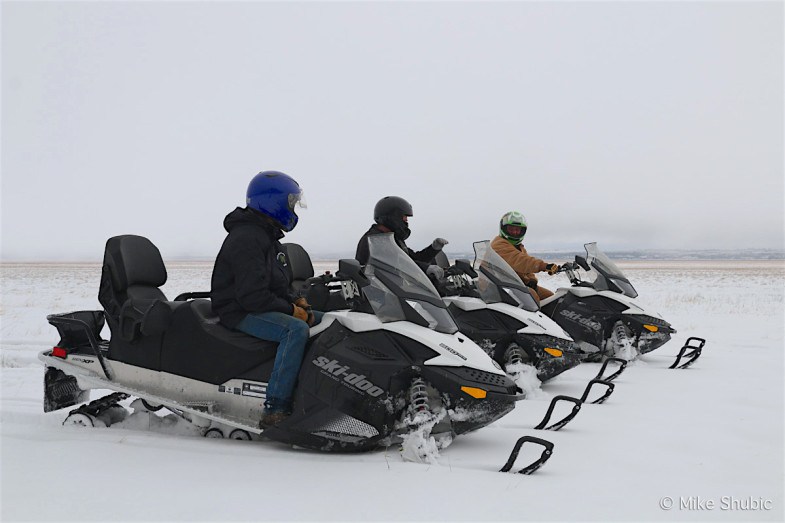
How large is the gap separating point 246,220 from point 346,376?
1356mm

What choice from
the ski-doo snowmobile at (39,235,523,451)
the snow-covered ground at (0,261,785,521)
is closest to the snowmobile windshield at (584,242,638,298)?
the snow-covered ground at (0,261,785,521)

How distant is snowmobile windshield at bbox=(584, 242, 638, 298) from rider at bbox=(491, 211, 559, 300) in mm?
779

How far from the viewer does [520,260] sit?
26.8 ft

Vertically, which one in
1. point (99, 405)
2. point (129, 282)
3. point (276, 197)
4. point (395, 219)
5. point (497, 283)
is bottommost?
point (99, 405)

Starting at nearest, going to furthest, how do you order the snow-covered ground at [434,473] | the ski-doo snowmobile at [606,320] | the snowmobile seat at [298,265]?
1. the snow-covered ground at [434,473]
2. the snowmobile seat at [298,265]
3. the ski-doo snowmobile at [606,320]

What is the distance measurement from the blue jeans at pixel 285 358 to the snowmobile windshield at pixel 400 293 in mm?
554

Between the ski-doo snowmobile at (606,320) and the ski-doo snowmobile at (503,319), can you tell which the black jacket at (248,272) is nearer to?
the ski-doo snowmobile at (503,319)

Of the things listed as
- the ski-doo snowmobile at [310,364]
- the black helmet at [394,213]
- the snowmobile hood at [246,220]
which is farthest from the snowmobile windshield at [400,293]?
the black helmet at [394,213]

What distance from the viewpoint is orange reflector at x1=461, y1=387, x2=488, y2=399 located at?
3.97 meters

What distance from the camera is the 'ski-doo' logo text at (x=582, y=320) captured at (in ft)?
26.6

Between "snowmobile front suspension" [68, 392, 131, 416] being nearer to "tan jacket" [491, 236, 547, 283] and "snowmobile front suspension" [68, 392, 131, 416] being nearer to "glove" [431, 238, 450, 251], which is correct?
"glove" [431, 238, 450, 251]

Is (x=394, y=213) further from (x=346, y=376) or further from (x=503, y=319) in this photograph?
(x=346, y=376)

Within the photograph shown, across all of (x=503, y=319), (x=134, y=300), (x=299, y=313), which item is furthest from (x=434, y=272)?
(x=134, y=300)

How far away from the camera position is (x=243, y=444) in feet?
14.4
